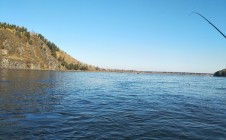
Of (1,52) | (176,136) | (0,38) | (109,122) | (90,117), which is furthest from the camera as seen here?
(0,38)

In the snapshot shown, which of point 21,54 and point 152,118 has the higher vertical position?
point 21,54

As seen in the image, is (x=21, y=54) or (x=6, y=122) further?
(x=21, y=54)

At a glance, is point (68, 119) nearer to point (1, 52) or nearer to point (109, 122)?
point (109, 122)

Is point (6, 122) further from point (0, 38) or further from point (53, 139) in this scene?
point (0, 38)

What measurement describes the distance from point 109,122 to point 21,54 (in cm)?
17890

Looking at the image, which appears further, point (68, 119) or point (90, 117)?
point (90, 117)

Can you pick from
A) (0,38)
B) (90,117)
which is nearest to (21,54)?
(0,38)

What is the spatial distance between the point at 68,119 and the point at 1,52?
16435cm

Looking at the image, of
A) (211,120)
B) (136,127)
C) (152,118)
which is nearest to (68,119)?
(136,127)

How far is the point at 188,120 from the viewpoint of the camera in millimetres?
20922

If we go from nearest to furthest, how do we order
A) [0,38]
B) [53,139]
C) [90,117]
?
[53,139]
[90,117]
[0,38]

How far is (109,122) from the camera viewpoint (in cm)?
1897

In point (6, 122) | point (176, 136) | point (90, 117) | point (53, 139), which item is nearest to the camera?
point (53, 139)

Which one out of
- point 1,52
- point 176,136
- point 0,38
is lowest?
point 176,136
